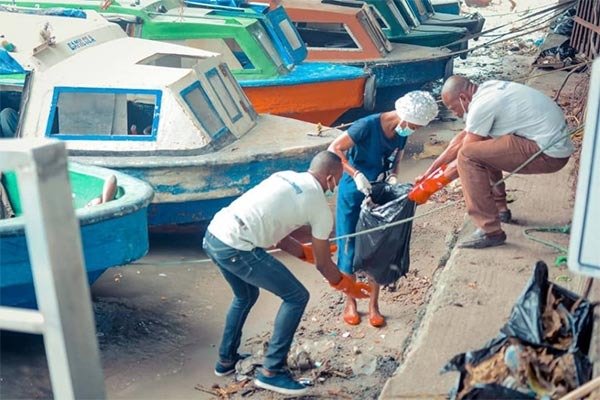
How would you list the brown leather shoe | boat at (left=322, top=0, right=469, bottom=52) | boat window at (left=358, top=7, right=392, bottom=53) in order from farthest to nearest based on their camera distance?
boat at (left=322, top=0, right=469, bottom=52), boat window at (left=358, top=7, right=392, bottom=53), the brown leather shoe

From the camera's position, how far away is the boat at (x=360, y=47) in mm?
12305

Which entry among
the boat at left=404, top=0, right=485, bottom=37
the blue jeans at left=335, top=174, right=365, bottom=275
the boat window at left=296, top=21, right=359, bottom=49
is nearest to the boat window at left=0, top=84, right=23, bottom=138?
the blue jeans at left=335, top=174, right=365, bottom=275

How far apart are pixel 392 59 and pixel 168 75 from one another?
5238 mm

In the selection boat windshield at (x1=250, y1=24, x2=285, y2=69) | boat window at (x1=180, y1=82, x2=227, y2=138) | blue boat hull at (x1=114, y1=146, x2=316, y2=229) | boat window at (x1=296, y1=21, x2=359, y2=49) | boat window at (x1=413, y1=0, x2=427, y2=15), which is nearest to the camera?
blue boat hull at (x1=114, y1=146, x2=316, y2=229)

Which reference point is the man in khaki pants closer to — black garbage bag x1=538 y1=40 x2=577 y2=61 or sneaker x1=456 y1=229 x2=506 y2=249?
sneaker x1=456 y1=229 x2=506 y2=249

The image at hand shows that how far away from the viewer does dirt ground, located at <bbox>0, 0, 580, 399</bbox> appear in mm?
6043

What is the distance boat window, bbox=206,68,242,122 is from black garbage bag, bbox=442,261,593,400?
4864 millimetres

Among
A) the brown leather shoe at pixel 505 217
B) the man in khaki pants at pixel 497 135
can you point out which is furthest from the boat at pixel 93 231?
the brown leather shoe at pixel 505 217

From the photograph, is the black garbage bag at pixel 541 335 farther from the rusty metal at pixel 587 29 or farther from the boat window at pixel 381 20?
the boat window at pixel 381 20

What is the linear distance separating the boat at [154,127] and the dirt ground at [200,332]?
2.02ft

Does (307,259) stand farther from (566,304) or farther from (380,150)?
(566,304)

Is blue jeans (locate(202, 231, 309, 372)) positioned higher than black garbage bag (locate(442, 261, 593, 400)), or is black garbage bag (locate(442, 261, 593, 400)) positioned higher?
black garbage bag (locate(442, 261, 593, 400))

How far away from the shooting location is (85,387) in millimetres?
2203

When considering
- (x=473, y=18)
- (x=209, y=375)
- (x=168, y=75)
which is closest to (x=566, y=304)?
(x=209, y=375)
